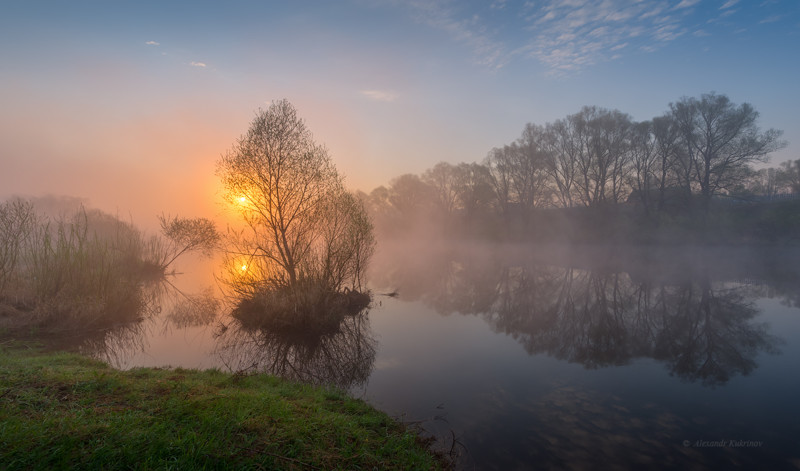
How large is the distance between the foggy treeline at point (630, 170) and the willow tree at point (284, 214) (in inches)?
1785

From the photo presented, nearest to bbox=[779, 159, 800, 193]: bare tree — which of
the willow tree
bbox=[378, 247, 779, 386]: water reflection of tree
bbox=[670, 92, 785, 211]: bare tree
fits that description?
bbox=[670, 92, 785, 211]: bare tree

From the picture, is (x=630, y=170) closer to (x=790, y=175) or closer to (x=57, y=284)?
(x=790, y=175)

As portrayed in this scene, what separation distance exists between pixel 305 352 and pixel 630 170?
53077mm

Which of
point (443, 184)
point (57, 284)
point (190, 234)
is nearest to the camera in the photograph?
point (57, 284)

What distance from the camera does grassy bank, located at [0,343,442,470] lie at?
3.73 meters

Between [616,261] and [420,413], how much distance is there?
36020 millimetres

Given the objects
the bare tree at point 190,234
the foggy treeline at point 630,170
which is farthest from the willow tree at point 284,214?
the foggy treeline at point 630,170

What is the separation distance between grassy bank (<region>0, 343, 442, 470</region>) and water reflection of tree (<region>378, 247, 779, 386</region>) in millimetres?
8198

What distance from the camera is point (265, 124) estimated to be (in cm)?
1591

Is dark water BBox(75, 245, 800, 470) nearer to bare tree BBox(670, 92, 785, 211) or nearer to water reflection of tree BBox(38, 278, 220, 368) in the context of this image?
water reflection of tree BBox(38, 278, 220, 368)

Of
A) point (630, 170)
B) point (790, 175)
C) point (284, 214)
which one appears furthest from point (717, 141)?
point (284, 214)

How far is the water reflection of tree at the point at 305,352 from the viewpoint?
10.1 meters

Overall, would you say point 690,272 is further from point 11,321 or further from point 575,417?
point 11,321

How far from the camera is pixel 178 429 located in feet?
14.5
